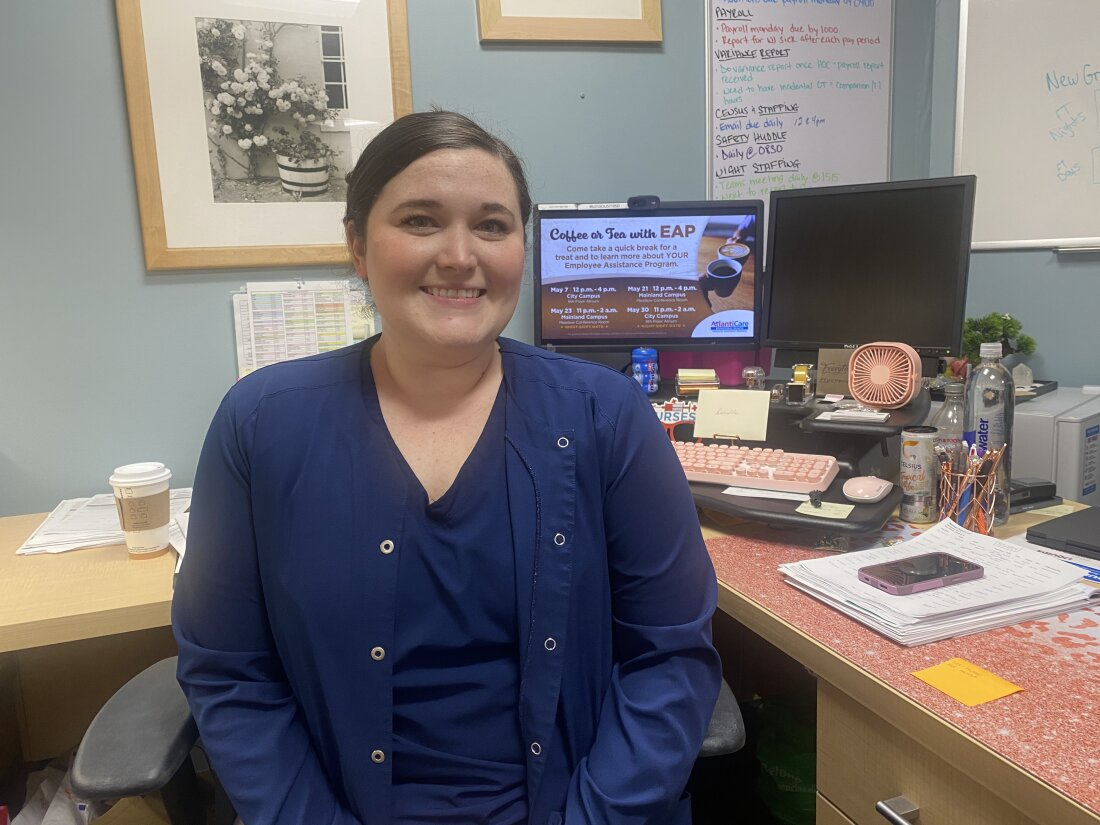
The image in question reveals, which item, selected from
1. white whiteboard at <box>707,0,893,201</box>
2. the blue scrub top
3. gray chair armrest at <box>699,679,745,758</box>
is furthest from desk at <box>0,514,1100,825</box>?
white whiteboard at <box>707,0,893,201</box>

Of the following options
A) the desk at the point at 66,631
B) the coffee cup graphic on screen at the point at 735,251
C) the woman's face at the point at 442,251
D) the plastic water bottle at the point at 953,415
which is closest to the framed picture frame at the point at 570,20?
the coffee cup graphic on screen at the point at 735,251

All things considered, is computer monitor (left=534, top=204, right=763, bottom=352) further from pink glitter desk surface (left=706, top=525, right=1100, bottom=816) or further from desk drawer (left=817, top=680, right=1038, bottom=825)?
desk drawer (left=817, top=680, right=1038, bottom=825)

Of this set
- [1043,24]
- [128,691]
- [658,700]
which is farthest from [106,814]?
[1043,24]

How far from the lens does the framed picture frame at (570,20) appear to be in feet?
6.30

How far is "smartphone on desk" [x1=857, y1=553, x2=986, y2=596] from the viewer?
1.02 meters

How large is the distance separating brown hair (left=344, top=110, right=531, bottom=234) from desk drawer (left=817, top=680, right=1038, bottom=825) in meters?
0.80

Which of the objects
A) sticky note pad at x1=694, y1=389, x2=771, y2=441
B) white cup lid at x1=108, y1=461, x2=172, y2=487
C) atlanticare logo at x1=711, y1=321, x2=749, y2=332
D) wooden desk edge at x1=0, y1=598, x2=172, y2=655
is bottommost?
wooden desk edge at x1=0, y1=598, x2=172, y2=655

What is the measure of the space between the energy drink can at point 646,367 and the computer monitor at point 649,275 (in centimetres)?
2

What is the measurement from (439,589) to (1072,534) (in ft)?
3.16

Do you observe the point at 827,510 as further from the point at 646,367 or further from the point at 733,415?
the point at 646,367

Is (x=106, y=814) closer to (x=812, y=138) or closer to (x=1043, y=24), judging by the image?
(x=812, y=138)

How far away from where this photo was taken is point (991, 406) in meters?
1.34

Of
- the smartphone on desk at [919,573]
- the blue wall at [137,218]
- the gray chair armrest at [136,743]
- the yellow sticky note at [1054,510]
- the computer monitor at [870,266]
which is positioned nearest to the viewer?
the gray chair armrest at [136,743]

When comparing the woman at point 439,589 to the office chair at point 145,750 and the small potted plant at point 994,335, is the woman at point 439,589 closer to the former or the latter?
the office chair at point 145,750
